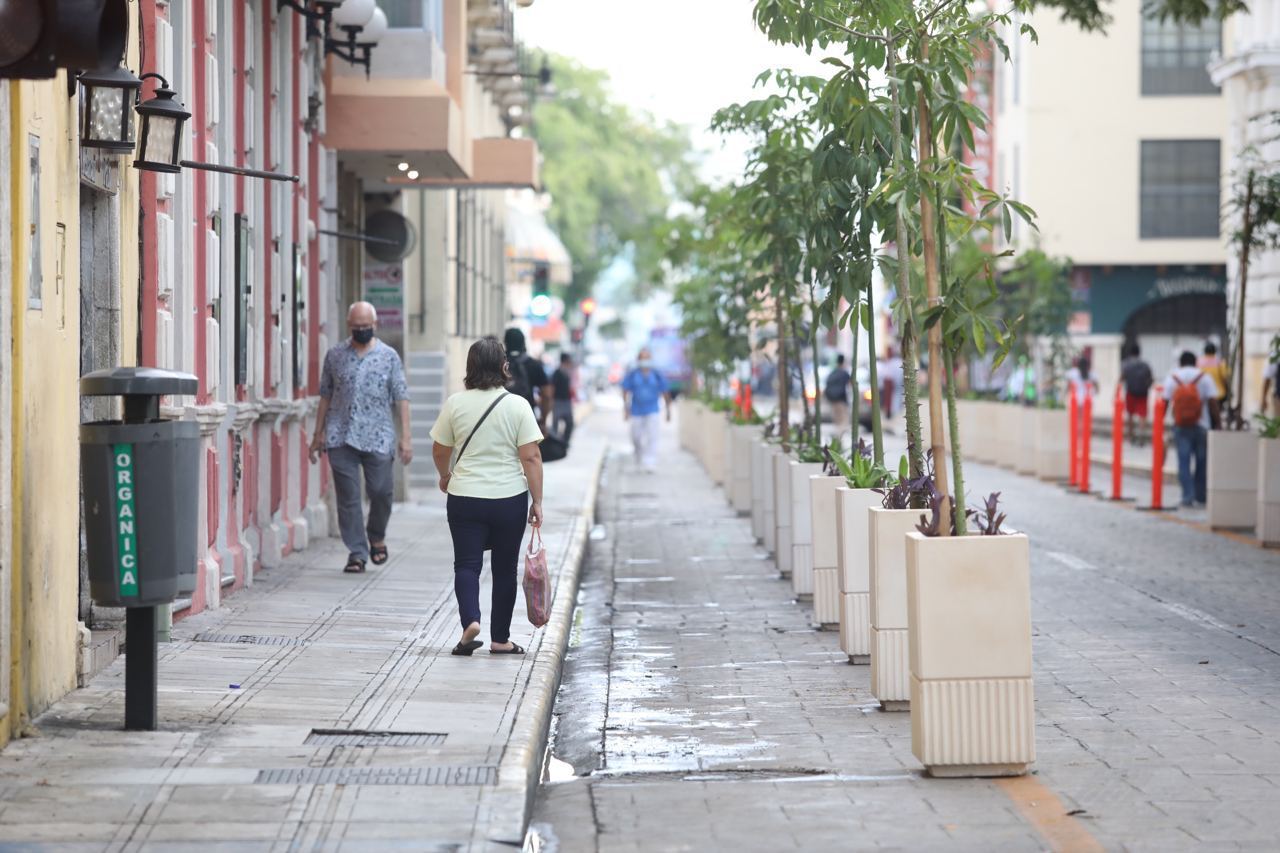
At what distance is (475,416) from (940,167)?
313cm

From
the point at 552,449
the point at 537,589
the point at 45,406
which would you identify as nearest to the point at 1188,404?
the point at 552,449

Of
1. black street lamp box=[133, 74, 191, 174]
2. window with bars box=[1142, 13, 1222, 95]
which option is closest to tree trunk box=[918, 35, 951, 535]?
black street lamp box=[133, 74, 191, 174]

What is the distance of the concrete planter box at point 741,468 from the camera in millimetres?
23953

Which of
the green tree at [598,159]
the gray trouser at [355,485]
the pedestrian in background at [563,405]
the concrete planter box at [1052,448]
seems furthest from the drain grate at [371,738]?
the green tree at [598,159]

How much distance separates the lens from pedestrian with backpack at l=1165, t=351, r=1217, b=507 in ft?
79.4

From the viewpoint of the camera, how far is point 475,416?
37.3 feet

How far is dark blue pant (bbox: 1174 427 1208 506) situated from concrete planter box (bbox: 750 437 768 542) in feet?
20.2

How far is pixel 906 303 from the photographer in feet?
30.7

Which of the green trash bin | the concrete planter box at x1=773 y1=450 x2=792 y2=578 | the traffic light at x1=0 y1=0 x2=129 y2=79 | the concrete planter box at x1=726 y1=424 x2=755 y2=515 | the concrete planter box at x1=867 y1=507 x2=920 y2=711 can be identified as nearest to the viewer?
the traffic light at x1=0 y1=0 x2=129 y2=79

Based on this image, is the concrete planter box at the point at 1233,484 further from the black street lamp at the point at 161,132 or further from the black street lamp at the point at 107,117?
the black street lamp at the point at 107,117

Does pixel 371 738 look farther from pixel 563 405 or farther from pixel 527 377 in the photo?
pixel 563 405

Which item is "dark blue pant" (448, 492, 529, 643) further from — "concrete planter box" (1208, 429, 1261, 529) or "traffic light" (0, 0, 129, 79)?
"concrete planter box" (1208, 429, 1261, 529)

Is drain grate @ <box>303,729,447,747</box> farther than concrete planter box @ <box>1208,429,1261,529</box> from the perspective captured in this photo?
No

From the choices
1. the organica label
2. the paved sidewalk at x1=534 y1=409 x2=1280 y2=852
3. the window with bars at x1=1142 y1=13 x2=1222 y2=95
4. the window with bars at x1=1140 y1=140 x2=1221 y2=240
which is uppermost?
the window with bars at x1=1142 y1=13 x2=1222 y2=95
